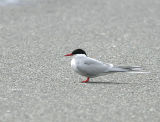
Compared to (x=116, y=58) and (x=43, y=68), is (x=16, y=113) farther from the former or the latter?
(x=116, y=58)

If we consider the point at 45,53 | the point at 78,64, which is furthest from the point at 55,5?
the point at 78,64

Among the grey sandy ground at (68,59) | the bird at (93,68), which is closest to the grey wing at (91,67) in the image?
the bird at (93,68)

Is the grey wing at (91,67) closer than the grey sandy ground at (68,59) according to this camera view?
No

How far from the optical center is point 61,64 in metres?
7.57

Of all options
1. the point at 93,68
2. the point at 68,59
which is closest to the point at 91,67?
the point at 93,68

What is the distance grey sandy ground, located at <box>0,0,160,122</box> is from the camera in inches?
194

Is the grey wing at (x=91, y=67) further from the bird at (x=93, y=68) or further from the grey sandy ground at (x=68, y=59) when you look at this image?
the grey sandy ground at (x=68, y=59)

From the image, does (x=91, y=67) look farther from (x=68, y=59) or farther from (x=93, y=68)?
(x=68, y=59)

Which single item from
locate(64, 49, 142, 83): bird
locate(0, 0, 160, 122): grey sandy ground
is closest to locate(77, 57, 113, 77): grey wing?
locate(64, 49, 142, 83): bird

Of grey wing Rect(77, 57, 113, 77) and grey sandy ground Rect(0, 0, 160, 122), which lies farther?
grey wing Rect(77, 57, 113, 77)

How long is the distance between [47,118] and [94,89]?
144 centimetres

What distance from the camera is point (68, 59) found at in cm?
802

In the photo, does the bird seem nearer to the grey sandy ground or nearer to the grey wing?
the grey wing

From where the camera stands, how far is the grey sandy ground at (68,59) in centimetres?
492
